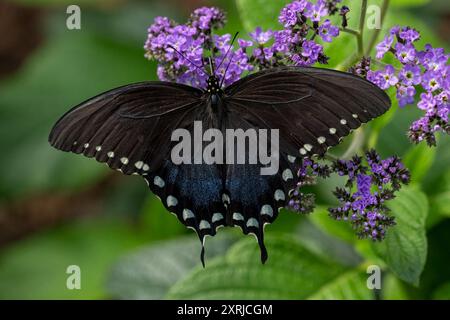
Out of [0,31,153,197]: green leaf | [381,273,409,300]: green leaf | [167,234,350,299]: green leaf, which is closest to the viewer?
[167,234,350,299]: green leaf

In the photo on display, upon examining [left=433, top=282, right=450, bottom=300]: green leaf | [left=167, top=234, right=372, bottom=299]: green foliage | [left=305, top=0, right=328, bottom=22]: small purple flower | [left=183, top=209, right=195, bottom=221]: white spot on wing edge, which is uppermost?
[left=305, top=0, right=328, bottom=22]: small purple flower

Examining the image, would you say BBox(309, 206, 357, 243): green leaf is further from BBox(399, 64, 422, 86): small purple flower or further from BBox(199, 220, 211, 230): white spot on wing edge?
BBox(399, 64, 422, 86): small purple flower

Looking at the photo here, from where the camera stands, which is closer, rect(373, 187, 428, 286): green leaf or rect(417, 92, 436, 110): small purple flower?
rect(417, 92, 436, 110): small purple flower

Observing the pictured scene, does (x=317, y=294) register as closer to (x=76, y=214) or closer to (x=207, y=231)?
(x=207, y=231)

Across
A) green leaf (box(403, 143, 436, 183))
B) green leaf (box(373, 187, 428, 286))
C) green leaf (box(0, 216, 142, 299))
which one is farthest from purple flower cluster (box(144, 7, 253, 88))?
green leaf (box(0, 216, 142, 299))

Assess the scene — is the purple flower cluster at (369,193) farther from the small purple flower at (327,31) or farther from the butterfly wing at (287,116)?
the small purple flower at (327,31)

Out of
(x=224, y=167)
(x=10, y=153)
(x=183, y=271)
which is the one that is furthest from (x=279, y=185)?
(x=10, y=153)
